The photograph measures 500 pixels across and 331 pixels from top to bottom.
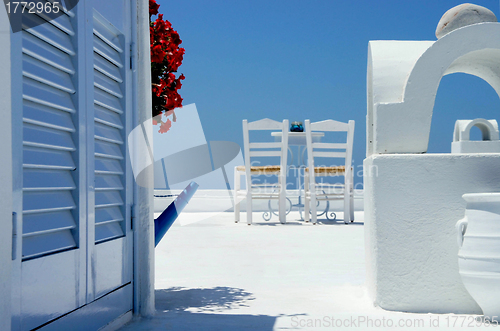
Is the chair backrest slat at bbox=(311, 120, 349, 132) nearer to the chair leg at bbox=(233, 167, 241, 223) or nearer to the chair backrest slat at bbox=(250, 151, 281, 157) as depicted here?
the chair backrest slat at bbox=(250, 151, 281, 157)

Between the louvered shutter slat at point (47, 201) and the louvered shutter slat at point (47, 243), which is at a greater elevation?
the louvered shutter slat at point (47, 201)

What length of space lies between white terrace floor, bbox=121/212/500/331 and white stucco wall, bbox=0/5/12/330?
862 mm

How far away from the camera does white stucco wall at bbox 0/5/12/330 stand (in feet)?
3.47

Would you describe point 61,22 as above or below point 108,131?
above

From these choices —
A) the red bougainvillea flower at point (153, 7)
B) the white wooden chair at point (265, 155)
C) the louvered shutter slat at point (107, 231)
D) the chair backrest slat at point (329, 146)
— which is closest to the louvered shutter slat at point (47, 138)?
the louvered shutter slat at point (107, 231)

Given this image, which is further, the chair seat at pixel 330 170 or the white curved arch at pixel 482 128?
the chair seat at pixel 330 170

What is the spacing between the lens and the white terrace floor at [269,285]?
77.2 inches

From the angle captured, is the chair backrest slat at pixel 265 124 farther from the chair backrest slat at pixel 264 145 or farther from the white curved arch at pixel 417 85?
the white curved arch at pixel 417 85

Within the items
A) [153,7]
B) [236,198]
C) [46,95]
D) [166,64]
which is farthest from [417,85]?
[236,198]

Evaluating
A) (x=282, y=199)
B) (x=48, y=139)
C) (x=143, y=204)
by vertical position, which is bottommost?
(x=282, y=199)

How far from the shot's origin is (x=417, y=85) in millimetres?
2246

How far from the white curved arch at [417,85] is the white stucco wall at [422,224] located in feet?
0.46

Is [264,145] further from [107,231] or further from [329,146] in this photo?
[107,231]
